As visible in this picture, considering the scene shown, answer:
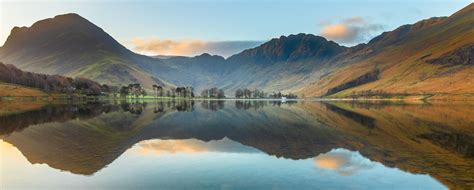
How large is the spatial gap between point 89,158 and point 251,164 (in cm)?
A: 1498

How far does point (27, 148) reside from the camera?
39.7 meters

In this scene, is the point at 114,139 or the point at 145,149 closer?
the point at 145,149

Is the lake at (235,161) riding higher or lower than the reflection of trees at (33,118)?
lower

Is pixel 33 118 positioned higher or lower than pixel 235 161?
higher

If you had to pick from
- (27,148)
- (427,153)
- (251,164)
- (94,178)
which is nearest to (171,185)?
(94,178)

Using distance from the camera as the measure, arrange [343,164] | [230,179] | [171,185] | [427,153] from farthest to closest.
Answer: [427,153] < [343,164] < [230,179] < [171,185]

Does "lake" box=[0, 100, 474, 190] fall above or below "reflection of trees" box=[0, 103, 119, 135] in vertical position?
below

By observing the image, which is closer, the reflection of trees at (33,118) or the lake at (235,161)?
the lake at (235,161)

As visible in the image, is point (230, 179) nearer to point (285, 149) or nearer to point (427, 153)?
point (285, 149)

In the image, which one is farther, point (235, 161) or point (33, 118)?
point (33, 118)

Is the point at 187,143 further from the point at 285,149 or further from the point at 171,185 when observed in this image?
the point at 171,185

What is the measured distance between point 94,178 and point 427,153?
1265 inches

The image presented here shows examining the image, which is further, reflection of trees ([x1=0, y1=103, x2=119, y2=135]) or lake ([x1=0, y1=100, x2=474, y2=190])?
reflection of trees ([x1=0, y1=103, x2=119, y2=135])

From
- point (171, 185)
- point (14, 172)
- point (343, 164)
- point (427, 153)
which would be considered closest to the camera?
point (171, 185)
